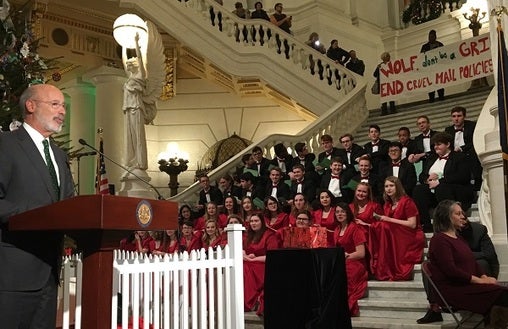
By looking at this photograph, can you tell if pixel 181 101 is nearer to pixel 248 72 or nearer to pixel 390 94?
pixel 248 72

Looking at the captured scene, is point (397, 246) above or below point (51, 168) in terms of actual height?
below

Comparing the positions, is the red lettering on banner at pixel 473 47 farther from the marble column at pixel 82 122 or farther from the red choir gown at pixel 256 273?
the marble column at pixel 82 122

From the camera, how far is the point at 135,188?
33.2 feet

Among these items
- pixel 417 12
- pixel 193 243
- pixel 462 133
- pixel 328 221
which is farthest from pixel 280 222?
pixel 417 12

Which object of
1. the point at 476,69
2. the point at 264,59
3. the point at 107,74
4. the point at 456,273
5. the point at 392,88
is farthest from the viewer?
the point at 107,74

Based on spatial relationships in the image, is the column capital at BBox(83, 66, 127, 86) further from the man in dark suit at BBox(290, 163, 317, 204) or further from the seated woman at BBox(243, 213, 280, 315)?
the seated woman at BBox(243, 213, 280, 315)

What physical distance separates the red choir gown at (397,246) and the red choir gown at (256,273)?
118 centimetres

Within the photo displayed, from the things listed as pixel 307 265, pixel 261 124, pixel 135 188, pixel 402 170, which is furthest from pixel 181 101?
pixel 307 265

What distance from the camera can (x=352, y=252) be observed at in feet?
20.4

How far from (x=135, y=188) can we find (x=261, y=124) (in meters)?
5.31

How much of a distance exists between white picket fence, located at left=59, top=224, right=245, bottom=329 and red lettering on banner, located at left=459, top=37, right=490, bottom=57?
7.26 meters

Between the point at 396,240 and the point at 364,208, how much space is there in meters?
0.66

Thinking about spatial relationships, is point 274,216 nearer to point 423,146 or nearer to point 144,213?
point 423,146

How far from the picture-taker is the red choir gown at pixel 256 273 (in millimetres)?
6559
